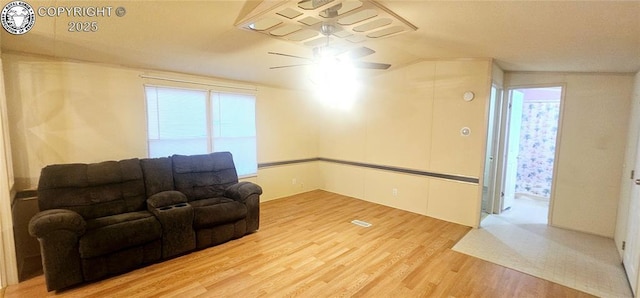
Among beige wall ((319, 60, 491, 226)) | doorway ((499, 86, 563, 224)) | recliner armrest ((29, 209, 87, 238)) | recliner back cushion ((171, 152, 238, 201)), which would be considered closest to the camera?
recliner armrest ((29, 209, 87, 238))

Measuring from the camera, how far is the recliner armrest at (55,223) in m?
2.29

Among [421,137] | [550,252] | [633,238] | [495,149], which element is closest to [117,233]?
[421,137]

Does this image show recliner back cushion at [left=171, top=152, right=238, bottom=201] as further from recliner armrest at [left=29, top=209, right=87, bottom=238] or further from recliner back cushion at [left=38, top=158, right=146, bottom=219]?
recliner armrest at [left=29, top=209, right=87, bottom=238]

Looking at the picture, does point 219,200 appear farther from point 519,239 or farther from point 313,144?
point 519,239

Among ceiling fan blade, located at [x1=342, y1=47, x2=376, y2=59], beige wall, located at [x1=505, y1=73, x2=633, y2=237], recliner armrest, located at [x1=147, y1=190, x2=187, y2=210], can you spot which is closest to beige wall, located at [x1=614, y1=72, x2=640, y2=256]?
beige wall, located at [x1=505, y1=73, x2=633, y2=237]

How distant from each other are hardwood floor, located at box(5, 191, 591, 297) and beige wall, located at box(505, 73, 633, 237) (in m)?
1.64

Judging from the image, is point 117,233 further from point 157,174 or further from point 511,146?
point 511,146

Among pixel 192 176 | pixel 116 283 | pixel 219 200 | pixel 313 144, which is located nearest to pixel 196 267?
pixel 116 283

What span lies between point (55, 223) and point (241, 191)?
1776 millimetres

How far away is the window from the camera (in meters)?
3.81

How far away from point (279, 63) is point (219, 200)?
6.79 ft

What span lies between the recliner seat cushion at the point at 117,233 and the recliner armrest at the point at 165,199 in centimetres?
14

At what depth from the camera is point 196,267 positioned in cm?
281

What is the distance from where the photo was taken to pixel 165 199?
3123mm
